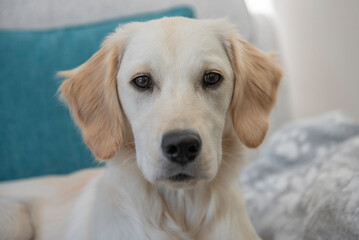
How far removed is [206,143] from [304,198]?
78 cm

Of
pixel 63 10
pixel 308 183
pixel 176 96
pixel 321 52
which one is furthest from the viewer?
pixel 321 52

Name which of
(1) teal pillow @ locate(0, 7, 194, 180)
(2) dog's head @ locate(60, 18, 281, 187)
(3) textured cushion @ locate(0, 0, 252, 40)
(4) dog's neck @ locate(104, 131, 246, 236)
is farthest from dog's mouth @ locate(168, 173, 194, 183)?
(3) textured cushion @ locate(0, 0, 252, 40)

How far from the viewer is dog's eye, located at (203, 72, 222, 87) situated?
1.16 metres

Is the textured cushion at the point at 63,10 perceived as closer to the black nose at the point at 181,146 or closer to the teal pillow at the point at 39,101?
the teal pillow at the point at 39,101

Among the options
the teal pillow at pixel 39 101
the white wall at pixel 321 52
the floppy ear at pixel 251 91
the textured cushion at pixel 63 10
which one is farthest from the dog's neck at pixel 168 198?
the white wall at pixel 321 52

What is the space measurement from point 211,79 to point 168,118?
0.22 m

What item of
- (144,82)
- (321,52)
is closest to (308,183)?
(144,82)

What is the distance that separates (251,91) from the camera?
1283 mm

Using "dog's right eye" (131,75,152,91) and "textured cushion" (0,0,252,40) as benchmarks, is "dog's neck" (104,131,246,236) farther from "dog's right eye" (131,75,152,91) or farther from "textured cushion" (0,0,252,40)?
"textured cushion" (0,0,252,40)

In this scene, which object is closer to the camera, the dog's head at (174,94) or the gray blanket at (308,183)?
the dog's head at (174,94)

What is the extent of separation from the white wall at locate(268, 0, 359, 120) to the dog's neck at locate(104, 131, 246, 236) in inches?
73.8

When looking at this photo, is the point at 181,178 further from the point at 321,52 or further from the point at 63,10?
the point at 321,52

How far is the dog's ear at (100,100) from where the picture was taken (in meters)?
1.21

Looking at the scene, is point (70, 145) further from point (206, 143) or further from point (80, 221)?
point (206, 143)
